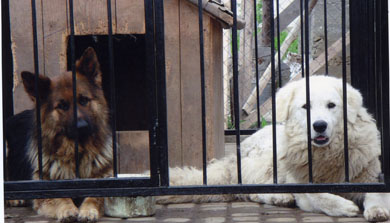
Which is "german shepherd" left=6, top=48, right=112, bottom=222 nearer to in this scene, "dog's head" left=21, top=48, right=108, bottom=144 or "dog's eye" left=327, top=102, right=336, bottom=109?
"dog's head" left=21, top=48, right=108, bottom=144

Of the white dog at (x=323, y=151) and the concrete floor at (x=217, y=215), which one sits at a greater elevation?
the white dog at (x=323, y=151)

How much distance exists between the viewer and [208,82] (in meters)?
4.03

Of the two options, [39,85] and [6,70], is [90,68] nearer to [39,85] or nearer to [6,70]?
[39,85]

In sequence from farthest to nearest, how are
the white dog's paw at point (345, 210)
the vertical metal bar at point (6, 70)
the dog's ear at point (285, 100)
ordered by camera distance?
the vertical metal bar at point (6, 70) → the dog's ear at point (285, 100) → the white dog's paw at point (345, 210)

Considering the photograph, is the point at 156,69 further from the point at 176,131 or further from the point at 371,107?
the point at 371,107

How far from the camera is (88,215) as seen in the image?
2998 mm

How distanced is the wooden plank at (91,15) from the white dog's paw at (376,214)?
2.40 metres

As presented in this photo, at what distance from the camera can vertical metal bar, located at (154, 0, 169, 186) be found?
274 centimetres

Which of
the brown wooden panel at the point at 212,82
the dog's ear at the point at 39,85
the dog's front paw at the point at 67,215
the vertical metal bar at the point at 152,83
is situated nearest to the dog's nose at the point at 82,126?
the dog's ear at the point at 39,85

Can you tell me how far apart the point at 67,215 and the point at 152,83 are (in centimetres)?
98

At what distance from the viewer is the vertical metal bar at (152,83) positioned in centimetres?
273

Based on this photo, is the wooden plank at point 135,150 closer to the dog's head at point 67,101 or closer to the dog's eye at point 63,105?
the dog's head at point 67,101

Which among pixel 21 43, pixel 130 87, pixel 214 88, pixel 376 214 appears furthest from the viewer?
pixel 130 87

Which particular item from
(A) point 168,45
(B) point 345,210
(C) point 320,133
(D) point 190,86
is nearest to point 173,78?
(D) point 190,86
